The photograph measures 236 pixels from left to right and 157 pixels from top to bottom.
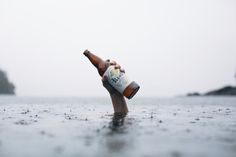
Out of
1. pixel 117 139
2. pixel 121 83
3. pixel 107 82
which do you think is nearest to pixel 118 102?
pixel 107 82

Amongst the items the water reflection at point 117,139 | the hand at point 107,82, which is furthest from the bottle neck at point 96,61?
the water reflection at point 117,139

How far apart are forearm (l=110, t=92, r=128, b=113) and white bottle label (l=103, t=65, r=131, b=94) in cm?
119

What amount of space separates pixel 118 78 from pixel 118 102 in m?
2.55

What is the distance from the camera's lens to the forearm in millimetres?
16797

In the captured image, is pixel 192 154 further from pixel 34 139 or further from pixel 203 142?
pixel 34 139

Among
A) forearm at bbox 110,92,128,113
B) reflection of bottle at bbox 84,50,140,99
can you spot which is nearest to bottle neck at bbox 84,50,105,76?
reflection of bottle at bbox 84,50,140,99

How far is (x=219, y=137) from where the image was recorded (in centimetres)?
1079

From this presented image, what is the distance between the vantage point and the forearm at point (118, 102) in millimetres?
16797

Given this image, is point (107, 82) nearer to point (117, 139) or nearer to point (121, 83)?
point (121, 83)

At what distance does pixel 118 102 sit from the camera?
17.7m

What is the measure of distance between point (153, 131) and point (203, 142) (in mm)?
2623

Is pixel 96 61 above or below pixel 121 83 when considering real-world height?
above

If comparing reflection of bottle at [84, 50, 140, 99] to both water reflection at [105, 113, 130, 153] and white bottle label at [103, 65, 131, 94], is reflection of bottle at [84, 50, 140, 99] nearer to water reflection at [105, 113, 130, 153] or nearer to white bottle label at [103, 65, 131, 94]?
white bottle label at [103, 65, 131, 94]

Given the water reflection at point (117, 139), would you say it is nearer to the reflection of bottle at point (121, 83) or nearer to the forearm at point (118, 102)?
the reflection of bottle at point (121, 83)
